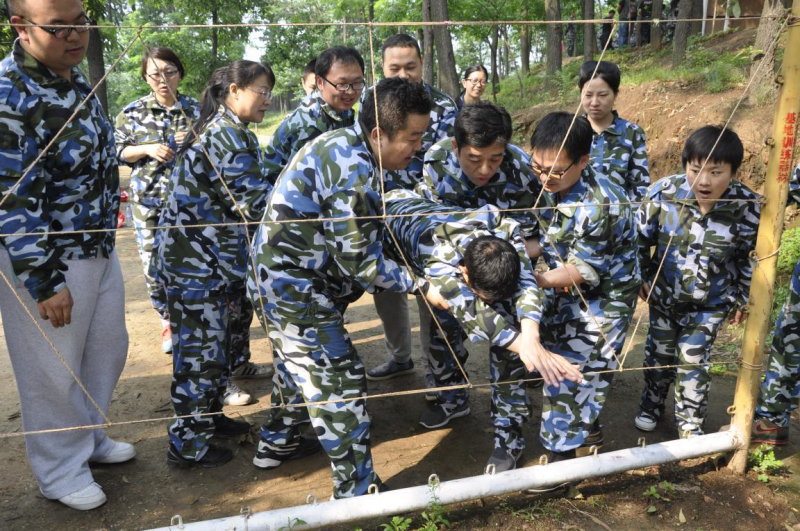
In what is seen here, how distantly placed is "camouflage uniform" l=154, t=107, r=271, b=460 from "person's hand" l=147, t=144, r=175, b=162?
2.90 feet

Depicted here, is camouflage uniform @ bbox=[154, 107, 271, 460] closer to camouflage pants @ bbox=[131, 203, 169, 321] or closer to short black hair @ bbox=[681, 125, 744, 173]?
camouflage pants @ bbox=[131, 203, 169, 321]

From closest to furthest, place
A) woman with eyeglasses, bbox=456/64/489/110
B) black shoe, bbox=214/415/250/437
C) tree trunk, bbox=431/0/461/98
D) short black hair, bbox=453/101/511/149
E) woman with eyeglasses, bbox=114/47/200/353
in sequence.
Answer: short black hair, bbox=453/101/511/149 → black shoe, bbox=214/415/250/437 → woman with eyeglasses, bbox=114/47/200/353 → woman with eyeglasses, bbox=456/64/489/110 → tree trunk, bbox=431/0/461/98

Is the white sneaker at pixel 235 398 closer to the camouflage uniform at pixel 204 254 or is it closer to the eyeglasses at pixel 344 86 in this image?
the camouflage uniform at pixel 204 254

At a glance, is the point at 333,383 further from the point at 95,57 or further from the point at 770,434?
the point at 95,57

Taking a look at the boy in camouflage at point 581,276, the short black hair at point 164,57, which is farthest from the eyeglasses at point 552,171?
the short black hair at point 164,57

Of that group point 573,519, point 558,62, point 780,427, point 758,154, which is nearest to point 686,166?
point 780,427

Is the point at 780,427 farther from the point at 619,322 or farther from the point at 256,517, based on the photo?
the point at 256,517

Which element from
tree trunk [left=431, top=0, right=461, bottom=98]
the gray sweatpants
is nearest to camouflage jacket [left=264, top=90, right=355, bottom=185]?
the gray sweatpants

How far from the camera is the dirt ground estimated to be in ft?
9.00

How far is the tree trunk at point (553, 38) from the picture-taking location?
14.1 m

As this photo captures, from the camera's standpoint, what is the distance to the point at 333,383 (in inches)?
101

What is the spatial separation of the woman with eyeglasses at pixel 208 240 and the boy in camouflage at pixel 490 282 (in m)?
0.81

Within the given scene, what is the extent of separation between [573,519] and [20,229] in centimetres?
266

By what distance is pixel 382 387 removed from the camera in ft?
13.6
